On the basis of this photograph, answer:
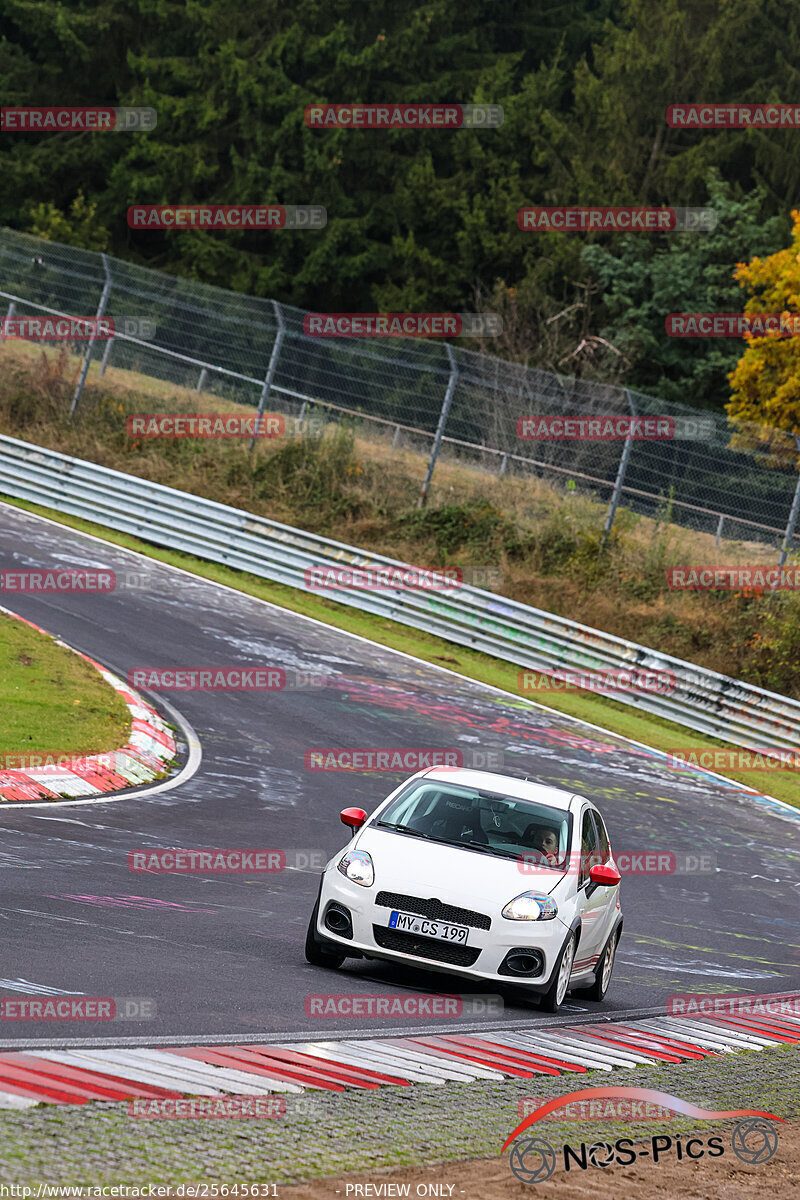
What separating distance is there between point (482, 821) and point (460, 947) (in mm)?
1219

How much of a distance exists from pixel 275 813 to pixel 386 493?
54.5 feet

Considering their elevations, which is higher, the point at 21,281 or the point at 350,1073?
the point at 21,281

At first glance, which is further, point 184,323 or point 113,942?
point 184,323

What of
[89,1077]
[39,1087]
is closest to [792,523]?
[89,1077]

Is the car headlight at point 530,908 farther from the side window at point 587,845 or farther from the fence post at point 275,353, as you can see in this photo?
the fence post at point 275,353

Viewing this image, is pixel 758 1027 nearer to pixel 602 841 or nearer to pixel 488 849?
pixel 602 841

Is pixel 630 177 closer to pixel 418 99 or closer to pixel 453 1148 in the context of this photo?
pixel 418 99

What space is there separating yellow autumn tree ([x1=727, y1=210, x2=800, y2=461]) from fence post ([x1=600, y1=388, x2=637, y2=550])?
60.1 ft

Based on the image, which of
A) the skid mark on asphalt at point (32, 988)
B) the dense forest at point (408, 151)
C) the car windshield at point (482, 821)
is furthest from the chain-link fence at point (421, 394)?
the dense forest at point (408, 151)

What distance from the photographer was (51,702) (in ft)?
49.8

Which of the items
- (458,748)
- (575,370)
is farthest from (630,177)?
(458,748)

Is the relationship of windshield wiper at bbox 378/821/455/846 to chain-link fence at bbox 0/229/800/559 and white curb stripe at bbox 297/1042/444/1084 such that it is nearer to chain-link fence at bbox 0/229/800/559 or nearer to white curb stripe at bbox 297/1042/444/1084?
white curb stripe at bbox 297/1042/444/1084

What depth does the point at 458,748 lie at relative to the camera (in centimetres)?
1806

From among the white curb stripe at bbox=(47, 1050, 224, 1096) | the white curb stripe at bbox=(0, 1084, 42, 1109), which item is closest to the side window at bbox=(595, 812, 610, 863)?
the white curb stripe at bbox=(47, 1050, 224, 1096)
